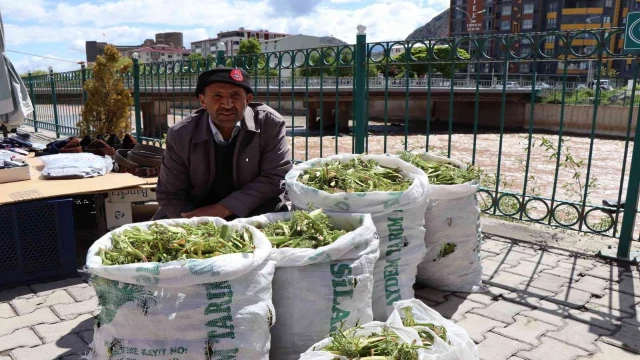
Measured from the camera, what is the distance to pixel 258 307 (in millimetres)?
2174

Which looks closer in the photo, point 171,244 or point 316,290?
point 171,244

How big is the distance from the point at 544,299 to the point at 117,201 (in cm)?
350

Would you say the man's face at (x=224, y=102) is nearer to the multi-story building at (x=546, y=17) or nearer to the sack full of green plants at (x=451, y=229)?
the sack full of green plants at (x=451, y=229)

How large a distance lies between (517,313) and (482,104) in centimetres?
3442

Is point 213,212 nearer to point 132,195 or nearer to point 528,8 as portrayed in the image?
point 132,195

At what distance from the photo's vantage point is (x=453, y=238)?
11.4 ft

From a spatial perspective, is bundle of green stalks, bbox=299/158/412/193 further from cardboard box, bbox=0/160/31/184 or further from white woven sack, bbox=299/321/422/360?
cardboard box, bbox=0/160/31/184

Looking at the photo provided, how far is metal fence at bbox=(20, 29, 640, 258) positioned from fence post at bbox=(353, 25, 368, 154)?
1cm

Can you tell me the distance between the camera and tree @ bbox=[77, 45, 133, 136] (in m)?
7.77

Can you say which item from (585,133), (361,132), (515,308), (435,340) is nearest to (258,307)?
(435,340)

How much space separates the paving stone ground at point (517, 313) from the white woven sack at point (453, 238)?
A: 98 mm

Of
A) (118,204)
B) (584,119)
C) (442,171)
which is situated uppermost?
(442,171)

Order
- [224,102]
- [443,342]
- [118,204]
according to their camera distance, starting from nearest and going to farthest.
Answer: [443,342] → [224,102] → [118,204]

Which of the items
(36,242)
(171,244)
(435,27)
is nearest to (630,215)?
(171,244)
